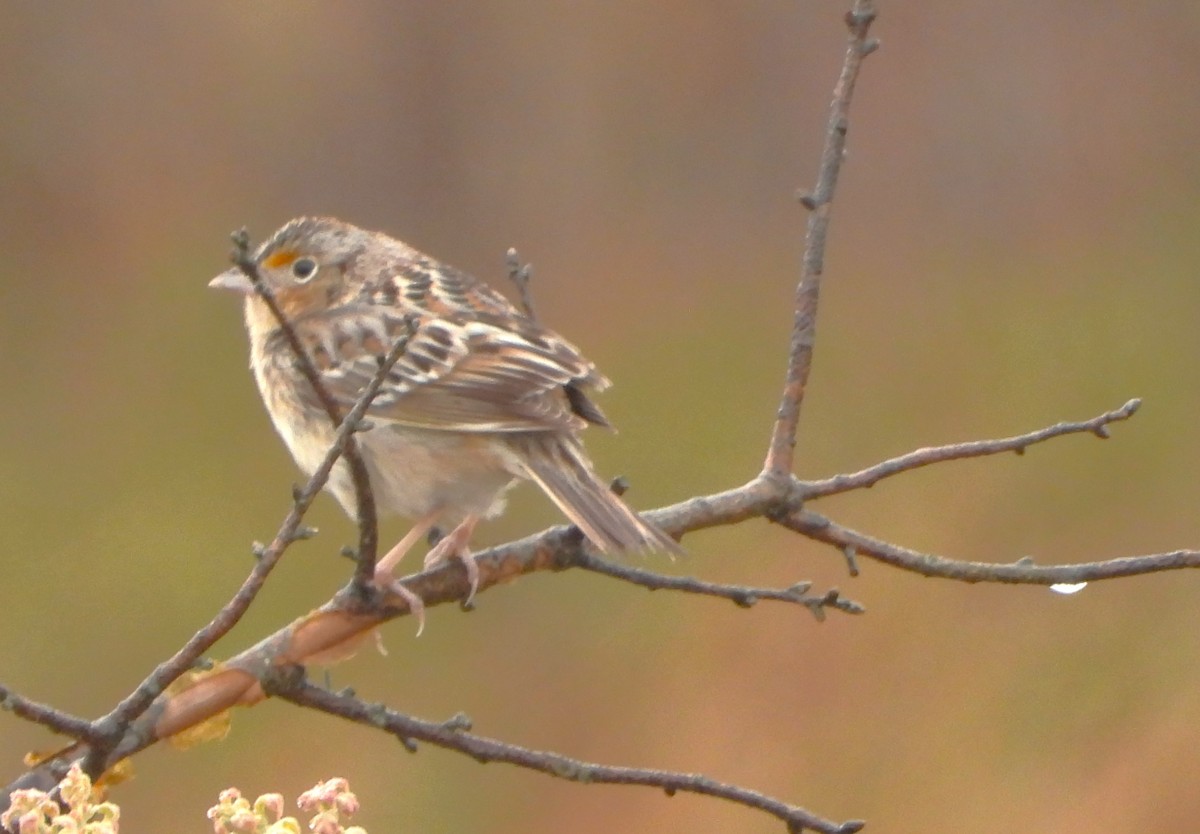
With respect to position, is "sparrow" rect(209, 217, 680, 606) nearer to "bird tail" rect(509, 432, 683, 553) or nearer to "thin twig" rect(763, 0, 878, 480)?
"bird tail" rect(509, 432, 683, 553)

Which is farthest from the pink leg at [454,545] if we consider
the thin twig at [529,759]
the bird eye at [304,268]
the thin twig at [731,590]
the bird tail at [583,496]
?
the bird eye at [304,268]

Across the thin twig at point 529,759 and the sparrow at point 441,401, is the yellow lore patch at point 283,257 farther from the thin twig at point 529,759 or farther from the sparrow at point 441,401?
the thin twig at point 529,759

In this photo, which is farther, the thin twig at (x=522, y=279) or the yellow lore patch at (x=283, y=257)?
the yellow lore patch at (x=283, y=257)

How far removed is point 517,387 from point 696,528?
77 centimetres

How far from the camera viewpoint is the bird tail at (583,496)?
2.32 m

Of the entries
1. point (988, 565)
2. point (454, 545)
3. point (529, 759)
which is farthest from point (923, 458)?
point (454, 545)

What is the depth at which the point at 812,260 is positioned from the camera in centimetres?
234

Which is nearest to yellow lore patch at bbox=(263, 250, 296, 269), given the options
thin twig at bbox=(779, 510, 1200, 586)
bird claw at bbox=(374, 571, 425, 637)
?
bird claw at bbox=(374, 571, 425, 637)

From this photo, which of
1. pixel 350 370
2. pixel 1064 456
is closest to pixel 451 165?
pixel 1064 456

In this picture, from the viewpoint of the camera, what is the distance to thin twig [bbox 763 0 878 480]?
2.30 meters

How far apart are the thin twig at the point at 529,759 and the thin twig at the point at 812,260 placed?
54cm

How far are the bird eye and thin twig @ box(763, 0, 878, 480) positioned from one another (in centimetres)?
152

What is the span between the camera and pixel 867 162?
6.84 metres

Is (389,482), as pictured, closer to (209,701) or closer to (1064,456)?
(209,701)
